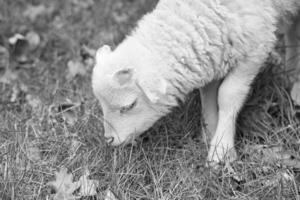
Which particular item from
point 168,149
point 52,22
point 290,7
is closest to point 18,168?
point 168,149

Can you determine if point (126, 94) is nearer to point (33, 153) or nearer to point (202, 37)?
point (202, 37)

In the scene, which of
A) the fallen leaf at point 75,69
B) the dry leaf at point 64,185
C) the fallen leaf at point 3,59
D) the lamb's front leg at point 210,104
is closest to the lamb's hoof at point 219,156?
the lamb's front leg at point 210,104

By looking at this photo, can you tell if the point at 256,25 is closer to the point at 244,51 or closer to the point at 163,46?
the point at 244,51

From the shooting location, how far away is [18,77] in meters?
5.43

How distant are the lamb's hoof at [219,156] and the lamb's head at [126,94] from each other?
0.43 metres

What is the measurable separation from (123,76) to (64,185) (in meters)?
0.77

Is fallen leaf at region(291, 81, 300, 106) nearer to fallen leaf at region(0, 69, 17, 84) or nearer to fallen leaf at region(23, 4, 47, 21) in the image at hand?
fallen leaf at region(0, 69, 17, 84)

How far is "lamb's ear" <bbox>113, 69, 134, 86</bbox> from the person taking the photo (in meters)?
3.64

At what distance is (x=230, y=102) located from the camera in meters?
4.05

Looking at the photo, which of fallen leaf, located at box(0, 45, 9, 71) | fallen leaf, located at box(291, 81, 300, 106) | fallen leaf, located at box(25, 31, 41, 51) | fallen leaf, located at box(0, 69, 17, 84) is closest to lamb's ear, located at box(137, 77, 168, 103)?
fallen leaf, located at box(291, 81, 300, 106)

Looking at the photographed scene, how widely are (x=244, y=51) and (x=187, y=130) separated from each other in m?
0.78

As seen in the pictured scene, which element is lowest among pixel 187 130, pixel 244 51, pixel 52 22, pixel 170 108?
pixel 52 22

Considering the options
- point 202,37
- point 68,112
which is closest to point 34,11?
point 68,112

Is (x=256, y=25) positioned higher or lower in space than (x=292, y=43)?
higher
